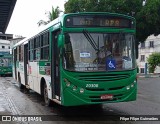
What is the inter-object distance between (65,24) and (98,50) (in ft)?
3.91

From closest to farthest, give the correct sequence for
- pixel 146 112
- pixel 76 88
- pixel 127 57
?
1. pixel 76 88
2. pixel 127 57
3. pixel 146 112

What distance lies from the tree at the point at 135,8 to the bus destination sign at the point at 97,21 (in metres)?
24.8

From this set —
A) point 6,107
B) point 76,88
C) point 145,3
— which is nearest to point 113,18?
point 76,88

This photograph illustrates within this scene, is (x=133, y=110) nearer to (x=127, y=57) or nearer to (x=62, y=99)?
(x=127, y=57)

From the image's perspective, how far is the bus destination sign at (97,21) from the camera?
9766 mm

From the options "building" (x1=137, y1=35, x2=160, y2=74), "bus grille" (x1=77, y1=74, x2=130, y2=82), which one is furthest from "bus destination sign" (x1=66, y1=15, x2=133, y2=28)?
"building" (x1=137, y1=35, x2=160, y2=74)

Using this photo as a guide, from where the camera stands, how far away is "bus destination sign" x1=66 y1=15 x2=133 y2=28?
9.77m

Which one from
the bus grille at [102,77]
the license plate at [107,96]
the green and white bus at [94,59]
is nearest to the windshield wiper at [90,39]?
the green and white bus at [94,59]

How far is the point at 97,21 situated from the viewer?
32.7 feet

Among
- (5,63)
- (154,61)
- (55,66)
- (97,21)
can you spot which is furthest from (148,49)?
(97,21)

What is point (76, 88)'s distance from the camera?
9461 mm

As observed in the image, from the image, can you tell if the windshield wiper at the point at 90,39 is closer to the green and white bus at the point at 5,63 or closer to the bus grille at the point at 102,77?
the bus grille at the point at 102,77

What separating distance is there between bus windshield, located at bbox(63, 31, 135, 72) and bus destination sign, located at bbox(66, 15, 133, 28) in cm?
28

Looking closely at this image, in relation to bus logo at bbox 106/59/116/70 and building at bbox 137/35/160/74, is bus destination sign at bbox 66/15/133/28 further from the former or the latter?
building at bbox 137/35/160/74
